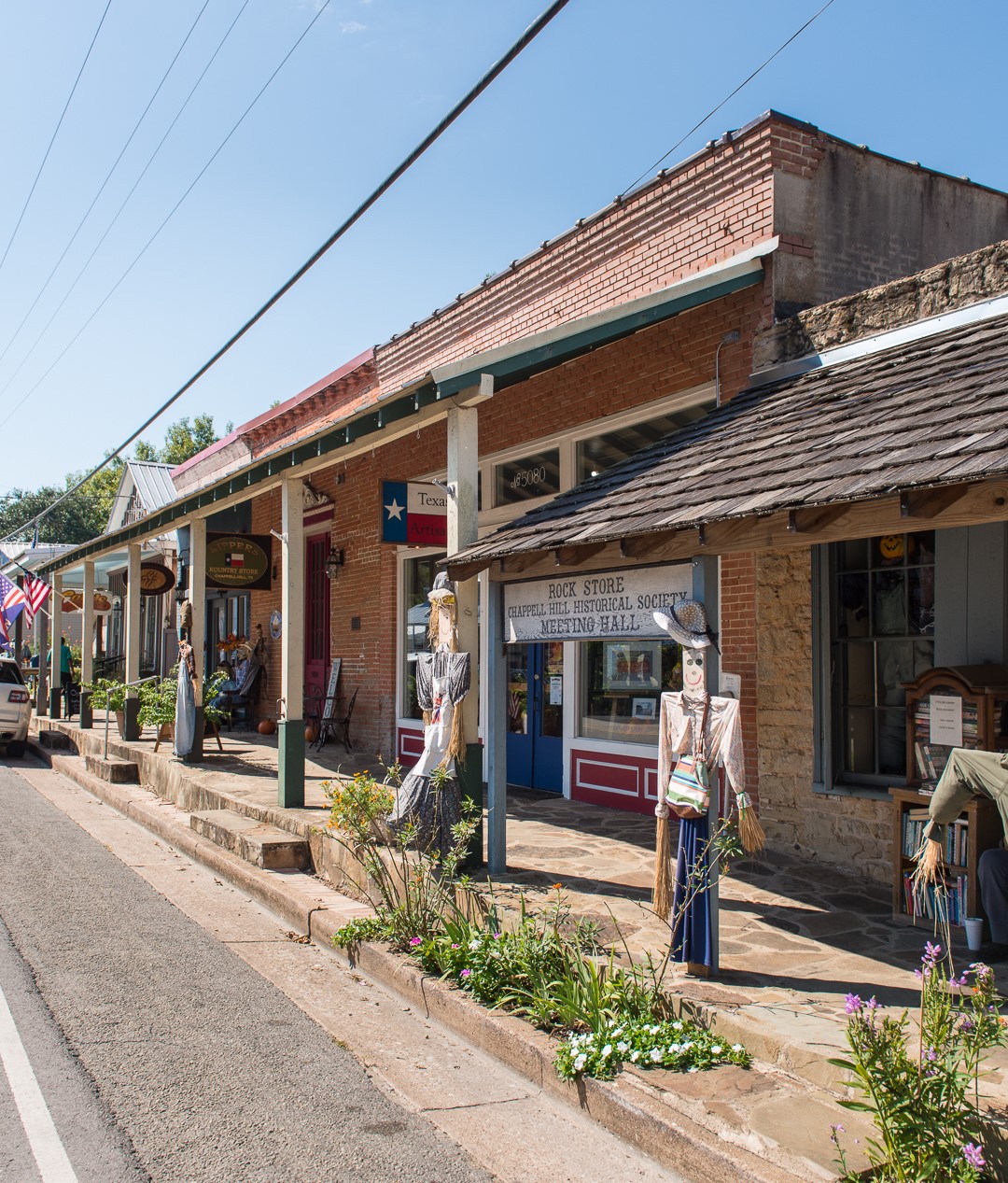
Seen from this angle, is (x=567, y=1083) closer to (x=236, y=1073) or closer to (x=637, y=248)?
(x=236, y=1073)

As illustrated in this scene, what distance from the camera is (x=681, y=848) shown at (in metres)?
5.19

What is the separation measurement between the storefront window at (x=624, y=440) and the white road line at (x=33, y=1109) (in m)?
6.76

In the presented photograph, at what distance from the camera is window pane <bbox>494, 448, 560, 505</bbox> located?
11039mm

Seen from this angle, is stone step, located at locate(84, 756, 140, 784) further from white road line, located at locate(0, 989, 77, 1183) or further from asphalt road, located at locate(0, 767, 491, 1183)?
white road line, located at locate(0, 989, 77, 1183)

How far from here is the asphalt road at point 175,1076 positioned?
3699mm

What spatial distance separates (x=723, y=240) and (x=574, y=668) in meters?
4.39

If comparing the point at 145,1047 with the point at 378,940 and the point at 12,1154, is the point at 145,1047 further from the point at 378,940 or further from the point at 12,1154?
the point at 378,940

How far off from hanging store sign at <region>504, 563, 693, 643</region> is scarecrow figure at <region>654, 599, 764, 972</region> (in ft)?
0.74

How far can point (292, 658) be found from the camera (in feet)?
33.2

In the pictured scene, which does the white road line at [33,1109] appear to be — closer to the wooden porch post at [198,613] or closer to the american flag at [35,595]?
the wooden porch post at [198,613]

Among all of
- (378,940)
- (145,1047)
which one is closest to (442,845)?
(378,940)

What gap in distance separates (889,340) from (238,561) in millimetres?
10087

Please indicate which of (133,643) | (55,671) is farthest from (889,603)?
(55,671)

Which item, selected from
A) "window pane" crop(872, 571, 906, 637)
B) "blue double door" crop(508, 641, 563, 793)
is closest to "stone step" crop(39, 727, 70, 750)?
"blue double door" crop(508, 641, 563, 793)
